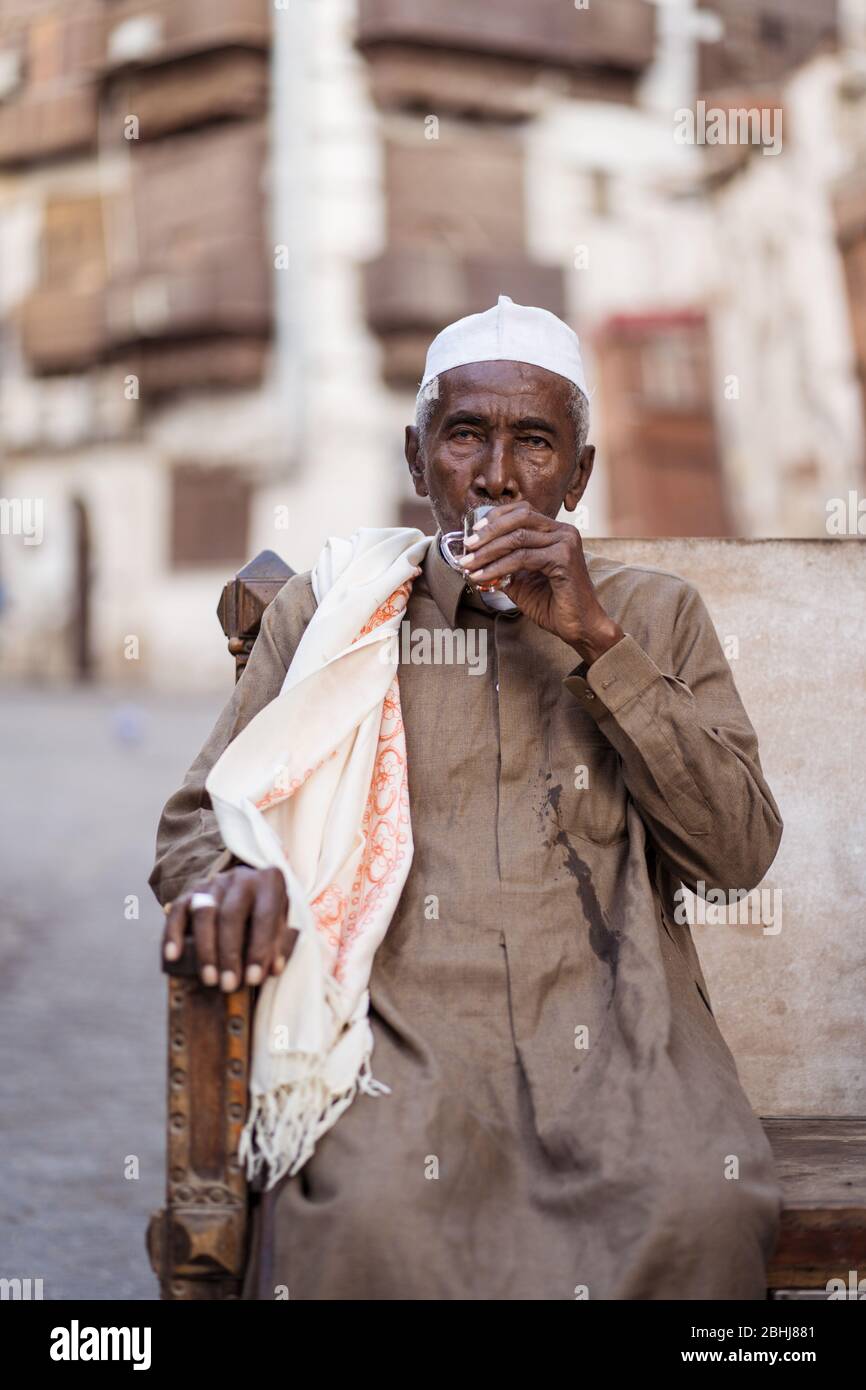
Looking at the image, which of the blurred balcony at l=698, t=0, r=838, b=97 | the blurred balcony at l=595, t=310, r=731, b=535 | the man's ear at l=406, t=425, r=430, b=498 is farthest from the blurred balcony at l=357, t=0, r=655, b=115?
the man's ear at l=406, t=425, r=430, b=498

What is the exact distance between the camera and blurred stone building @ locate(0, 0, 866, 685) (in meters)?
19.3

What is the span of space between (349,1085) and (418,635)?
0.86 m

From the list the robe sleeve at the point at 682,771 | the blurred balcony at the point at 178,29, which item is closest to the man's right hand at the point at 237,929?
the robe sleeve at the point at 682,771

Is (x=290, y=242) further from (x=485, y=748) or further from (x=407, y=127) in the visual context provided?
(x=485, y=748)

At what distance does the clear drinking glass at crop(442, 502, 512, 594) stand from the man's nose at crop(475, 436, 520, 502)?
26 mm

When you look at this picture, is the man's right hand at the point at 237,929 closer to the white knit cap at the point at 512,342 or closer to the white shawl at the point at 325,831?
the white shawl at the point at 325,831

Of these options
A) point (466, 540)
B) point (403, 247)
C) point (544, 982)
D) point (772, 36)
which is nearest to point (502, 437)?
point (466, 540)

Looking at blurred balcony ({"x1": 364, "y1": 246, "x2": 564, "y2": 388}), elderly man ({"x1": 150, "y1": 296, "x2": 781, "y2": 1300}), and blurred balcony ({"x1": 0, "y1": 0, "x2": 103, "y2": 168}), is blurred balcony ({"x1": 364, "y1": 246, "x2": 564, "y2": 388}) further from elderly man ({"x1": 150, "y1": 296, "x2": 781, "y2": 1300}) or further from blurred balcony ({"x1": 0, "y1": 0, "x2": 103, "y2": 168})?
elderly man ({"x1": 150, "y1": 296, "x2": 781, "y2": 1300})

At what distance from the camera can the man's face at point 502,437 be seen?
9.19 ft

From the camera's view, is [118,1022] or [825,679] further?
[118,1022]

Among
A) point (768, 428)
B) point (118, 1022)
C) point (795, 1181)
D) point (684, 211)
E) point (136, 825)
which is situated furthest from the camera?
point (684, 211)

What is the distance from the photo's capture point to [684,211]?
792 inches

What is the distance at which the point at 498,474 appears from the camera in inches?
109
